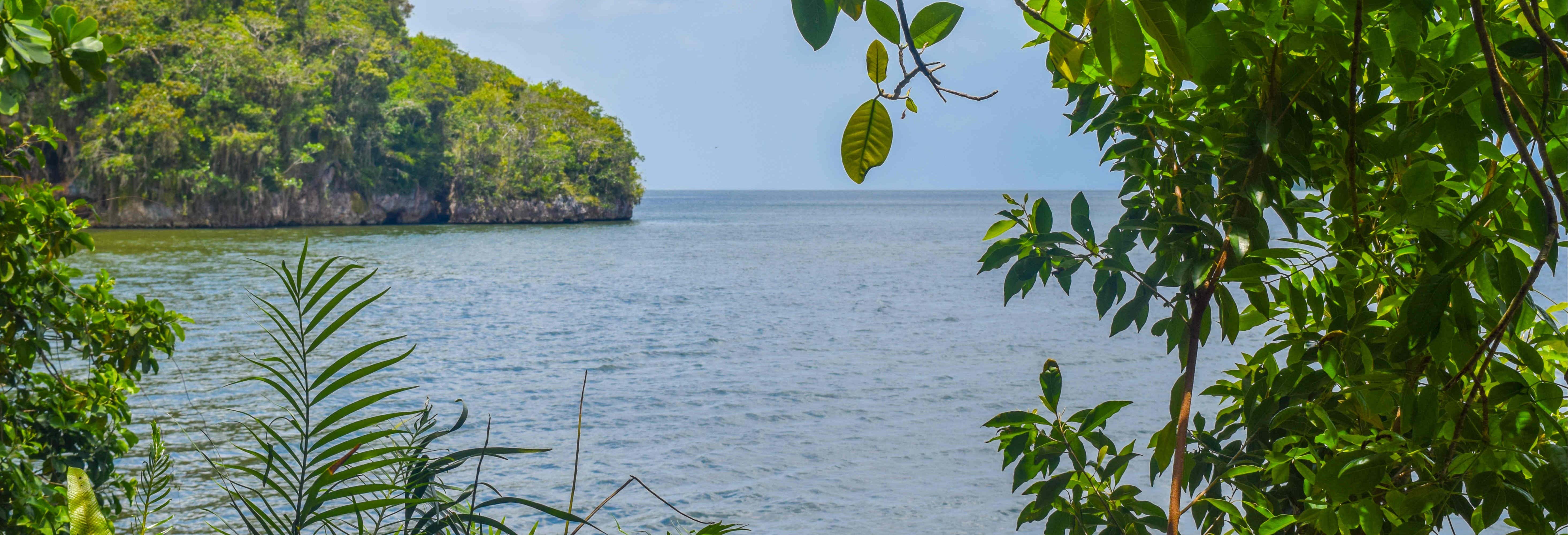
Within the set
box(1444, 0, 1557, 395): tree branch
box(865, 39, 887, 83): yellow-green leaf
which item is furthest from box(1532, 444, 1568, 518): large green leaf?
box(865, 39, 887, 83): yellow-green leaf

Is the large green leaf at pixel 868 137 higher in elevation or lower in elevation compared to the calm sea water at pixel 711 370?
higher

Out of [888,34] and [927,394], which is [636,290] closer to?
[927,394]

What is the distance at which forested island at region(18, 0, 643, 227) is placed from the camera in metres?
28.9

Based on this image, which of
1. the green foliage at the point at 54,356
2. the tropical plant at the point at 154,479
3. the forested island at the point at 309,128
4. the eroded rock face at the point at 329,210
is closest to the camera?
the tropical plant at the point at 154,479

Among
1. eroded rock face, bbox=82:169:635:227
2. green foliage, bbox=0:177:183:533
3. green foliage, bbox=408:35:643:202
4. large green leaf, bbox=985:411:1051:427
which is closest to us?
large green leaf, bbox=985:411:1051:427

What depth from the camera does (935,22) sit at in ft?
→ 2.10

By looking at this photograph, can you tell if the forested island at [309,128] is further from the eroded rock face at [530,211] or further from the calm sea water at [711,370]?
the calm sea water at [711,370]

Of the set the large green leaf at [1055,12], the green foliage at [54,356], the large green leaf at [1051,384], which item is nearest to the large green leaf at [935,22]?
the large green leaf at [1055,12]

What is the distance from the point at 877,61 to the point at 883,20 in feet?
0.21

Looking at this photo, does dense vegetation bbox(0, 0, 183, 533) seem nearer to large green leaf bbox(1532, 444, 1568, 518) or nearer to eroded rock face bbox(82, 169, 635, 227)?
large green leaf bbox(1532, 444, 1568, 518)

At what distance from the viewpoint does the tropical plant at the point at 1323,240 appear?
666 millimetres

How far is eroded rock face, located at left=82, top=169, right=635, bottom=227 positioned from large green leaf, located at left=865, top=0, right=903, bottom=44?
29.4m

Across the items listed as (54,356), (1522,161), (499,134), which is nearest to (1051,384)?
(1522,161)

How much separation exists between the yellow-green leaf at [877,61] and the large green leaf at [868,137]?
2 centimetres
